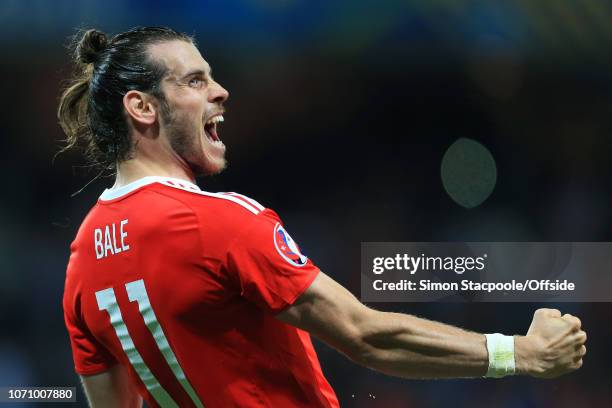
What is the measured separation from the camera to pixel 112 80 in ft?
5.82

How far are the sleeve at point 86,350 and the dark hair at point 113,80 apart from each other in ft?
1.10

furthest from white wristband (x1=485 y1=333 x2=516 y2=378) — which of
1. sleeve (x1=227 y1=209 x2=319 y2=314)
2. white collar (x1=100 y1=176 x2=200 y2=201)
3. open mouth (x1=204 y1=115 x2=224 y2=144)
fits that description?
open mouth (x1=204 y1=115 x2=224 y2=144)

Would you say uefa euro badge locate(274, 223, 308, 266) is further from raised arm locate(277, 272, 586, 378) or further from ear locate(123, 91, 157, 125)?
ear locate(123, 91, 157, 125)

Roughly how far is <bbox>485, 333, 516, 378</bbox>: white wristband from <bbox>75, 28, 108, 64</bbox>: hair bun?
3.31 ft

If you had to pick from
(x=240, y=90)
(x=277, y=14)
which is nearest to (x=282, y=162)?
(x=240, y=90)

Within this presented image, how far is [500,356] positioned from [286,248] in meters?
0.42

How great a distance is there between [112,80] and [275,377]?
0.71m

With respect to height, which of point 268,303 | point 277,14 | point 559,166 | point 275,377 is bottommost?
point 275,377

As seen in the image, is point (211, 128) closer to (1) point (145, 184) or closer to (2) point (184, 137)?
(2) point (184, 137)

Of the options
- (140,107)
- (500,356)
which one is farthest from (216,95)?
(500,356)

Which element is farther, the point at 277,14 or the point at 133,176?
the point at 277,14

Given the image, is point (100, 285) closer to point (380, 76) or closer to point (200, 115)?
point (200, 115)

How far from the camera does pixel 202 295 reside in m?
1.48

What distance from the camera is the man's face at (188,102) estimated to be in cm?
173
